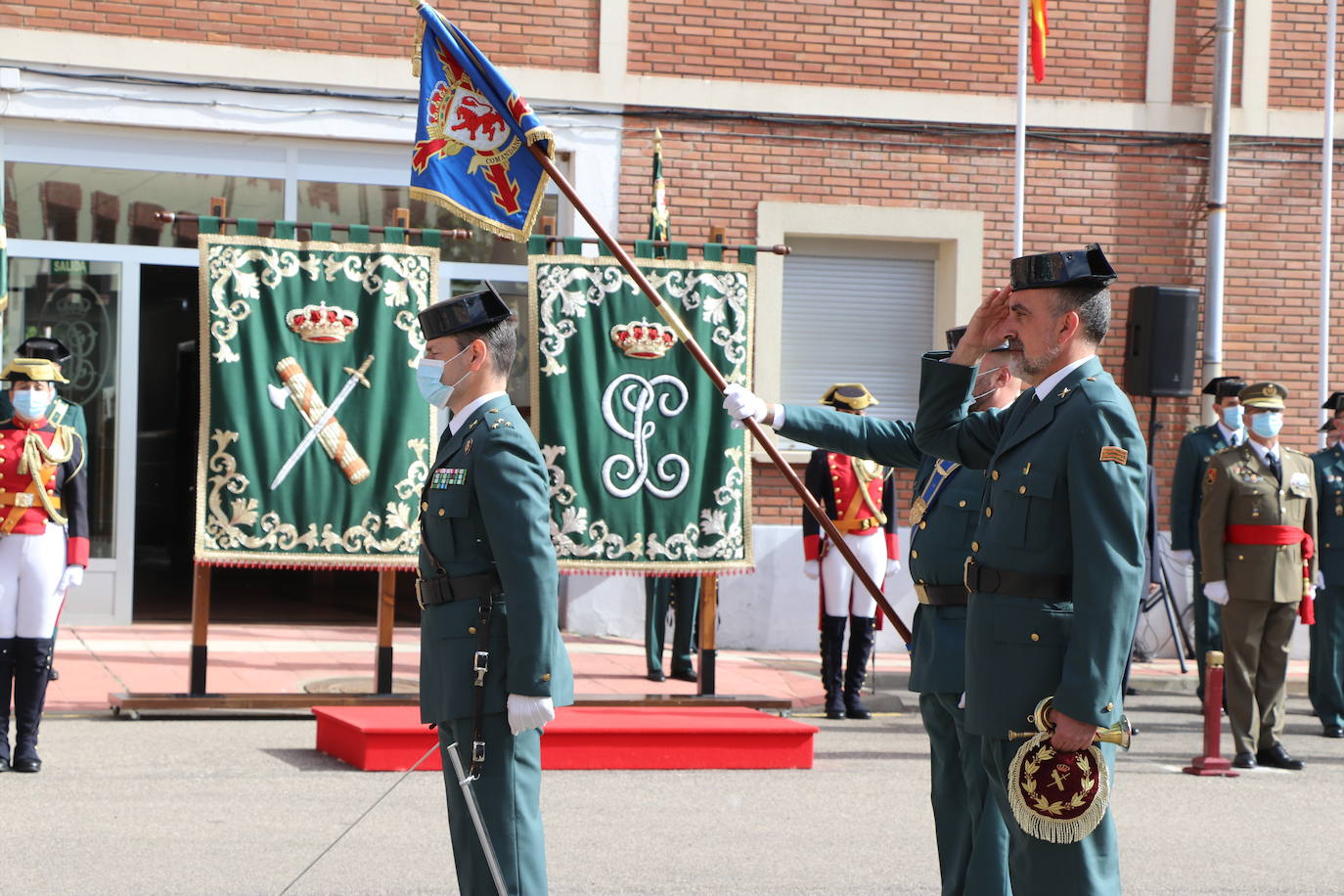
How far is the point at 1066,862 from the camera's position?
392cm

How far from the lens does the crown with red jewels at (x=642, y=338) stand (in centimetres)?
1025

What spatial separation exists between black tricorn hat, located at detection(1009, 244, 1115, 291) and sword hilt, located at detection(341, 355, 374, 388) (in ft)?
20.6

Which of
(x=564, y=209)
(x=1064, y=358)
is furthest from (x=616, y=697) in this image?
(x=1064, y=358)

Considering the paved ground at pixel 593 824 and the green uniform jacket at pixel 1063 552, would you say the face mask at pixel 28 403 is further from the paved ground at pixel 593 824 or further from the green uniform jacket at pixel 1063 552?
the green uniform jacket at pixel 1063 552

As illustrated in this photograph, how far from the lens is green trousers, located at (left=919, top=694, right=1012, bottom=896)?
4852 millimetres

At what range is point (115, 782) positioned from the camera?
7.85m

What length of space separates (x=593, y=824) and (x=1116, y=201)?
9.15 meters

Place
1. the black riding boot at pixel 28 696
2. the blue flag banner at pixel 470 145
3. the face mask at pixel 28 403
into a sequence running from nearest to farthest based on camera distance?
the blue flag banner at pixel 470 145
the black riding boot at pixel 28 696
the face mask at pixel 28 403

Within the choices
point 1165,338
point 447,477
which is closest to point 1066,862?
point 447,477

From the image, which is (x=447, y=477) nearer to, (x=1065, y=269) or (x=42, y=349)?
(x=1065, y=269)

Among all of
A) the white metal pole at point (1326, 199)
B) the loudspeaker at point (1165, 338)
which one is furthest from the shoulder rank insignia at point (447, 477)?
the white metal pole at point (1326, 199)

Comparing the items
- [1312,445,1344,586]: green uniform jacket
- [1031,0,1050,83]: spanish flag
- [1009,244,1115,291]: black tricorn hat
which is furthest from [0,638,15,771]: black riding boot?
[1031,0,1050,83]: spanish flag

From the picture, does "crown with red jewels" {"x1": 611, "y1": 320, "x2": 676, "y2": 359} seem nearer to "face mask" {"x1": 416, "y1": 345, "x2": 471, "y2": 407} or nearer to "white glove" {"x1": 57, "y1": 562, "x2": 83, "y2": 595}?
"white glove" {"x1": 57, "y1": 562, "x2": 83, "y2": 595}

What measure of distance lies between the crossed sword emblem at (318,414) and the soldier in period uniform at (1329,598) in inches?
239
